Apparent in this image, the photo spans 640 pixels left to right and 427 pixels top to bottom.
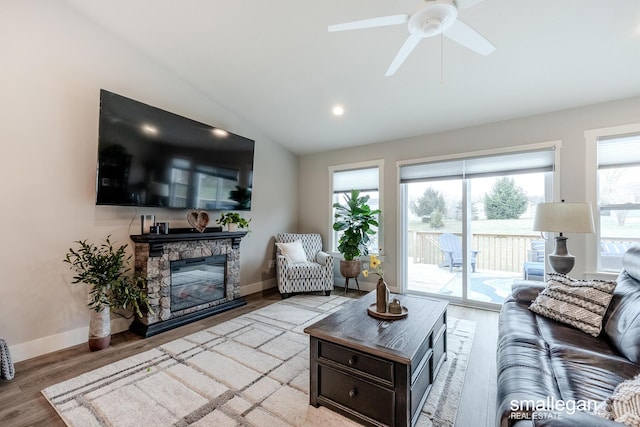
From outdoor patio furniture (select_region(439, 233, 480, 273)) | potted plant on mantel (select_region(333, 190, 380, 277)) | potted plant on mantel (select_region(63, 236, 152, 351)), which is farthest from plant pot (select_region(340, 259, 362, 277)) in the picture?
potted plant on mantel (select_region(63, 236, 152, 351))

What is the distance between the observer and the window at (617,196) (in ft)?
10.2

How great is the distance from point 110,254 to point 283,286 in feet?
7.37

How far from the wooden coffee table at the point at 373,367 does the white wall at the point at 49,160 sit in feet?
8.52

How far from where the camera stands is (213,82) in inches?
146

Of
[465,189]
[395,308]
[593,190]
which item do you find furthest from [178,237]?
[593,190]

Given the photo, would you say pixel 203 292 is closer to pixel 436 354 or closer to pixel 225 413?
pixel 225 413

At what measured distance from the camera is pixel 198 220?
3.61 meters

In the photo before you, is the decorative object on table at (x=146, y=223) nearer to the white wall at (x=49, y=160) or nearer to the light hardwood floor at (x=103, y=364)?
the white wall at (x=49, y=160)

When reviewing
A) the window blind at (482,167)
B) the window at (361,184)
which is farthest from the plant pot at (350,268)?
the window blind at (482,167)

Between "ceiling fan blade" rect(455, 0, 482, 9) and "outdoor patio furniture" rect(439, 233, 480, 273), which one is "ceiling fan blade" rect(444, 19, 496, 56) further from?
"outdoor patio furniture" rect(439, 233, 480, 273)

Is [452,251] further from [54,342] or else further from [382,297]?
[54,342]

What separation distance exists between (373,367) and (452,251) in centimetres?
310

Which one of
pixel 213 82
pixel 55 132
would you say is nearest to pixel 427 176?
pixel 213 82

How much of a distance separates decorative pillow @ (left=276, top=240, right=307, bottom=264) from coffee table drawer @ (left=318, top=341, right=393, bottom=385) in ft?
9.30
